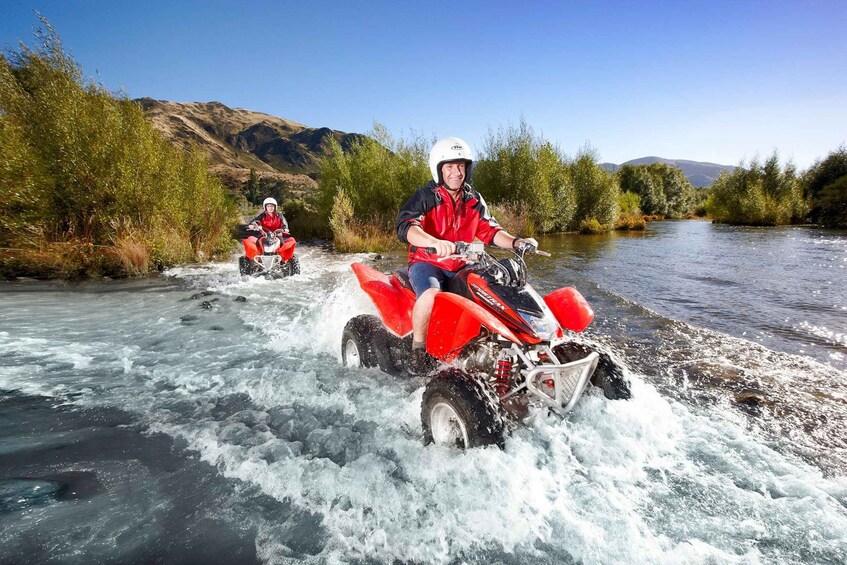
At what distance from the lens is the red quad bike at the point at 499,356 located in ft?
8.59

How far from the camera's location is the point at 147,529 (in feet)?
6.97

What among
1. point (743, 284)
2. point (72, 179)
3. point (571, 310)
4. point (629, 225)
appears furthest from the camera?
point (629, 225)

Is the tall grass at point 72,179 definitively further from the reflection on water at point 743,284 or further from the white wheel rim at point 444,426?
the reflection on water at point 743,284

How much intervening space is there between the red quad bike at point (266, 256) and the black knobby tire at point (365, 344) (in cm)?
671

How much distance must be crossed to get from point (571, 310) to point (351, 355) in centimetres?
252

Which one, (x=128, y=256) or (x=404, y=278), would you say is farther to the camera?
(x=128, y=256)

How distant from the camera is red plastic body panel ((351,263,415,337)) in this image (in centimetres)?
396

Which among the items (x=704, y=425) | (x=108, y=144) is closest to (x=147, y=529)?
(x=704, y=425)

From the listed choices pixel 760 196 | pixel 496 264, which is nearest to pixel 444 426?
pixel 496 264

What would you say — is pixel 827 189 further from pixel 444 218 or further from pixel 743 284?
pixel 444 218

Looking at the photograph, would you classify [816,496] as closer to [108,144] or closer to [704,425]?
[704,425]

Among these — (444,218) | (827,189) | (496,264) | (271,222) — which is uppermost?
(827,189)

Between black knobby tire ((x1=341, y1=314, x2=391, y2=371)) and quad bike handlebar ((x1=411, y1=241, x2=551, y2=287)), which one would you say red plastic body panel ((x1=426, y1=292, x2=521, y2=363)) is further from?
black knobby tire ((x1=341, y1=314, x2=391, y2=371))

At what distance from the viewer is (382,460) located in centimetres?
276
